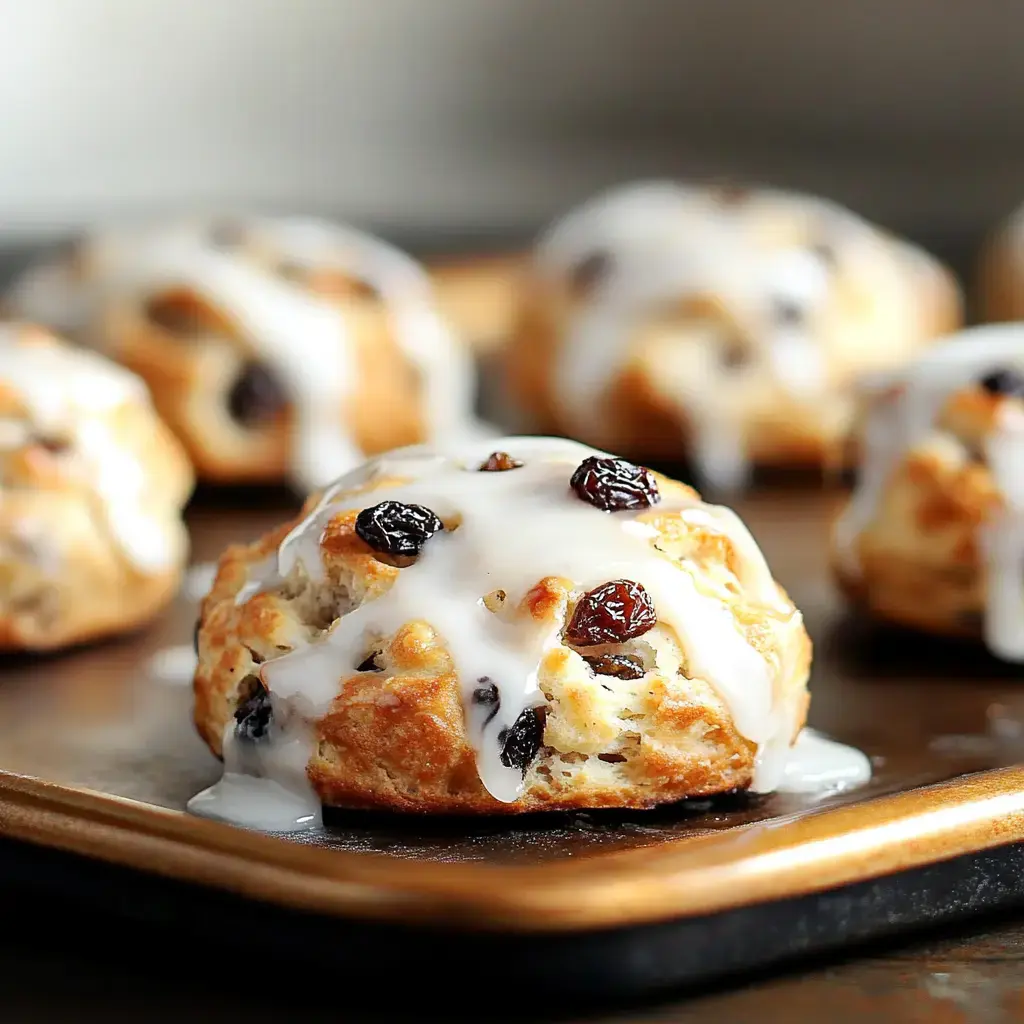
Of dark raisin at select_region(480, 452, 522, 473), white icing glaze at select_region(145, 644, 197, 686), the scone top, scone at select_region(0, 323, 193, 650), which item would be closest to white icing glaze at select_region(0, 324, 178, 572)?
scone at select_region(0, 323, 193, 650)

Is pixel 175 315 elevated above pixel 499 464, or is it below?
below

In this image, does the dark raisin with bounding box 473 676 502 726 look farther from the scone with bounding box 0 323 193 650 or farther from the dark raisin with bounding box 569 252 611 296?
the dark raisin with bounding box 569 252 611 296

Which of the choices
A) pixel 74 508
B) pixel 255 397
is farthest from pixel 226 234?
pixel 74 508

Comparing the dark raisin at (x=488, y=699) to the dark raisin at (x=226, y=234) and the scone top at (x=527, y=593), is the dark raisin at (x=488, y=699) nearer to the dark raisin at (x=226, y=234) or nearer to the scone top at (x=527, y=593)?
the scone top at (x=527, y=593)

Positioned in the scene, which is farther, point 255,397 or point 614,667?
point 255,397

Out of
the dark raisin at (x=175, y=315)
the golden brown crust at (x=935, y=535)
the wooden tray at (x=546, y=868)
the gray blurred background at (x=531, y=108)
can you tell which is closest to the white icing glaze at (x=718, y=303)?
the dark raisin at (x=175, y=315)

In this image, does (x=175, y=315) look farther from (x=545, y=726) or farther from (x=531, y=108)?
(x=531, y=108)

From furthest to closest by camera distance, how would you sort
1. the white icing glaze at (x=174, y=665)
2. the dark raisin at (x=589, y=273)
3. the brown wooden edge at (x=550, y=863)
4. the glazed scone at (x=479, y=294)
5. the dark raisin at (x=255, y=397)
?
the glazed scone at (x=479, y=294) → the dark raisin at (x=589, y=273) → the dark raisin at (x=255, y=397) → the white icing glaze at (x=174, y=665) → the brown wooden edge at (x=550, y=863)

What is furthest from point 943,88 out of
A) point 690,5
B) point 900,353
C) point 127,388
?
point 127,388
